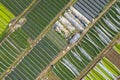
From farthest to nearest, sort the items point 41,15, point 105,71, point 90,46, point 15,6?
point 15,6 < point 41,15 < point 90,46 < point 105,71

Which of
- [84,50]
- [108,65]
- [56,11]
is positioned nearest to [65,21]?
[56,11]

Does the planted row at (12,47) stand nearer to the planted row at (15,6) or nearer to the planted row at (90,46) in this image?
the planted row at (15,6)

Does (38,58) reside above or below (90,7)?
below

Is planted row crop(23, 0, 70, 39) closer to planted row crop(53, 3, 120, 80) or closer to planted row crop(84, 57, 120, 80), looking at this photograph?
planted row crop(53, 3, 120, 80)

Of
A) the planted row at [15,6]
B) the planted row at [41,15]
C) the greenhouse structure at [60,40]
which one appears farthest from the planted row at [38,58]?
the planted row at [15,6]

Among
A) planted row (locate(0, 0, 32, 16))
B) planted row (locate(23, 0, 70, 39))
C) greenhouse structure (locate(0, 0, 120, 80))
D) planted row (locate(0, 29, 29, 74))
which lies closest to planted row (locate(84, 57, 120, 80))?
greenhouse structure (locate(0, 0, 120, 80))

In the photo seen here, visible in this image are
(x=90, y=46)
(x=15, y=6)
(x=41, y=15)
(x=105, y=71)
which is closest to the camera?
(x=105, y=71)

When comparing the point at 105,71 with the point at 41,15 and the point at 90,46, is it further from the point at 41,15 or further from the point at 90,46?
the point at 41,15

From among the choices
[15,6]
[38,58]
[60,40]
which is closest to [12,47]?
[38,58]

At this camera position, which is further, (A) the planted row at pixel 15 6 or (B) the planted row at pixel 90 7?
(A) the planted row at pixel 15 6
